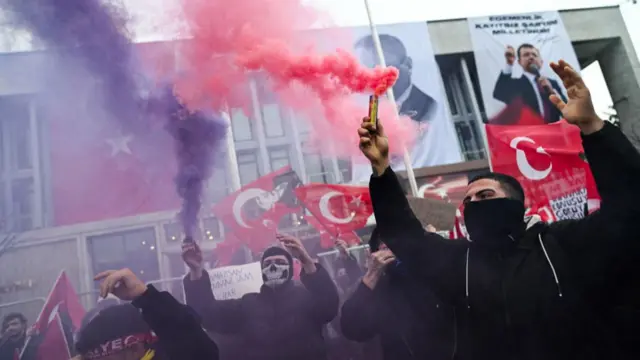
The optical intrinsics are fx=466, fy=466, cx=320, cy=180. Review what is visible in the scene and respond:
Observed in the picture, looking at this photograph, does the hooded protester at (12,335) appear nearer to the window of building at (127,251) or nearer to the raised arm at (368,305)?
the window of building at (127,251)

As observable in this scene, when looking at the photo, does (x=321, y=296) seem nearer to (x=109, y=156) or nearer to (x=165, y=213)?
(x=165, y=213)

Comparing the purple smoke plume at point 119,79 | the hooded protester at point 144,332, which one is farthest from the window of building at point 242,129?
the hooded protester at point 144,332

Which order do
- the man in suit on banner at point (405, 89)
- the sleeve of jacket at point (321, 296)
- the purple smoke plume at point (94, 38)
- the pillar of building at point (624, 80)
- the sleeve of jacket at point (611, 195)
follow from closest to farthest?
the sleeve of jacket at point (611, 195) → the sleeve of jacket at point (321, 296) → the purple smoke plume at point (94, 38) → the man in suit on banner at point (405, 89) → the pillar of building at point (624, 80)

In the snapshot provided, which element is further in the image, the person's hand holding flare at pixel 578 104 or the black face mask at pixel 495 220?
the black face mask at pixel 495 220

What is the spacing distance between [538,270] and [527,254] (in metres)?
0.12

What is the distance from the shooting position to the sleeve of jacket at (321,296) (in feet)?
15.1

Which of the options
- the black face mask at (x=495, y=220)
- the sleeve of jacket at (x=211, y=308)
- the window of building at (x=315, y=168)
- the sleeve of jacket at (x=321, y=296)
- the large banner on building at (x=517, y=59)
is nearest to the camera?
the black face mask at (x=495, y=220)

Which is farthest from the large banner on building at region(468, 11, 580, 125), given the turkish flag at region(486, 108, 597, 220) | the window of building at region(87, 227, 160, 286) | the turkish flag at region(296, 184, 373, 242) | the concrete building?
the window of building at region(87, 227, 160, 286)

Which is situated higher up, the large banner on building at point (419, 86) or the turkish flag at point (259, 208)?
the large banner on building at point (419, 86)

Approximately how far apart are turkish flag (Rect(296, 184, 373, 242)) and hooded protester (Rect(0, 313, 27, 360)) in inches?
148

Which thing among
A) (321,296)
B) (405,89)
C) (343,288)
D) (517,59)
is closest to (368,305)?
(321,296)

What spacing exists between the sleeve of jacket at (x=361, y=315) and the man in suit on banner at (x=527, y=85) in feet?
32.3

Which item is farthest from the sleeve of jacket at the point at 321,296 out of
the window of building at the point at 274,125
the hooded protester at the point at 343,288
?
the window of building at the point at 274,125

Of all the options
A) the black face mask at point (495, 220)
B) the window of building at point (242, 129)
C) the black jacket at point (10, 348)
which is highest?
the window of building at point (242, 129)
